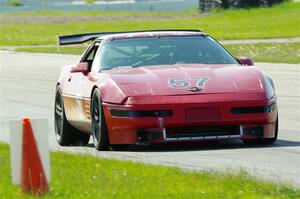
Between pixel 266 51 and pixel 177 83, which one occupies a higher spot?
pixel 177 83

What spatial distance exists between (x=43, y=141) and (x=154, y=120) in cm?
348

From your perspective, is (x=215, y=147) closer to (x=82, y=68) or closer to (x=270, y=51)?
(x=82, y=68)

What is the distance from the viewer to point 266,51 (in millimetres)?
40844

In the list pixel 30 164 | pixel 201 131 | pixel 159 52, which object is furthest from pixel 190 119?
pixel 30 164

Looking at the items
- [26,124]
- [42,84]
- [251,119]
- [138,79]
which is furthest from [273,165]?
[42,84]

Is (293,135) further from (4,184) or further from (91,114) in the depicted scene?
(4,184)

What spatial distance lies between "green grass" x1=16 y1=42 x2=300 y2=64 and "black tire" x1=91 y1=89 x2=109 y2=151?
20.5 m

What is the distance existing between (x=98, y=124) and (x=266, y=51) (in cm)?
2909

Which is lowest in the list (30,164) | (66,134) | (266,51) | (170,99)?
(266,51)

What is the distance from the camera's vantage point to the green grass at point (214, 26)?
59.3 meters

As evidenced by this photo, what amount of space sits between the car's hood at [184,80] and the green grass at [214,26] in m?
41.9

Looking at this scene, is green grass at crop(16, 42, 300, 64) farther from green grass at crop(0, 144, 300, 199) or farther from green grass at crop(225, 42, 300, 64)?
green grass at crop(0, 144, 300, 199)

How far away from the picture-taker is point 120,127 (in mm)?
11820

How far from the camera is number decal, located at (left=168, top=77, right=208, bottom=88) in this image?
12.0 meters
